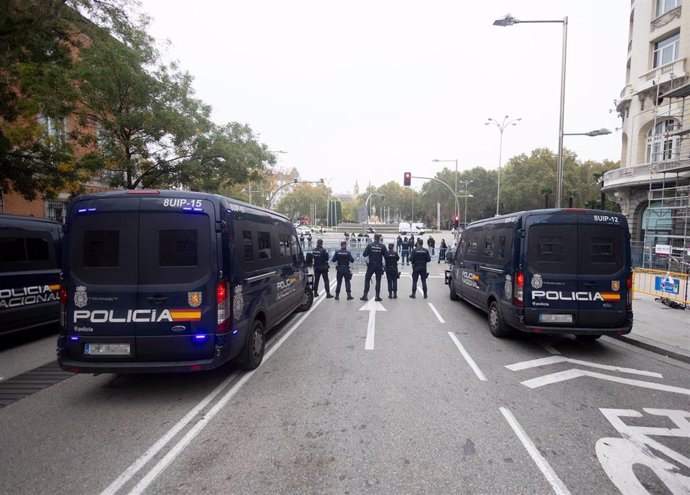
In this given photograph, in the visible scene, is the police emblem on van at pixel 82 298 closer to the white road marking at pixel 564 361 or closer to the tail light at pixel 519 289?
the white road marking at pixel 564 361

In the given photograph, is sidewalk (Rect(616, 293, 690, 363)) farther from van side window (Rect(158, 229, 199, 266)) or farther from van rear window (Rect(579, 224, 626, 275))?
van side window (Rect(158, 229, 199, 266))

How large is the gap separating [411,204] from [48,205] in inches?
3778

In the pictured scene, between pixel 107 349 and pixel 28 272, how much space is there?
394 centimetres

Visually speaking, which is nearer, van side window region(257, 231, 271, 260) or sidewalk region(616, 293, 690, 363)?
van side window region(257, 231, 271, 260)

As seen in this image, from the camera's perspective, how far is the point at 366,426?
3.81 metres

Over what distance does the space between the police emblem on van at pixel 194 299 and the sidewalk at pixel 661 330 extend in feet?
24.5

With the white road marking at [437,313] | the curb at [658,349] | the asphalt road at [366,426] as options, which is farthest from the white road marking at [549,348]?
the white road marking at [437,313]

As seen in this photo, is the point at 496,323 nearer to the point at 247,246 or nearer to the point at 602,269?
the point at 602,269

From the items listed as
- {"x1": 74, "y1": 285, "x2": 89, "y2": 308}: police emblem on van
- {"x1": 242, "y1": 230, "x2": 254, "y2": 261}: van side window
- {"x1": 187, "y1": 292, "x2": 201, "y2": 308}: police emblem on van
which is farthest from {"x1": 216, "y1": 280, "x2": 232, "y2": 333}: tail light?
{"x1": 74, "y1": 285, "x2": 89, "y2": 308}: police emblem on van

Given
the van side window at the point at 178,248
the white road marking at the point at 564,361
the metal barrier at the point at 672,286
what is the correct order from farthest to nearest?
1. the metal barrier at the point at 672,286
2. the white road marking at the point at 564,361
3. the van side window at the point at 178,248

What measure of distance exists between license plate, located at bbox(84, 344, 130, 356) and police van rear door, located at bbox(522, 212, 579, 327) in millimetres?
5895

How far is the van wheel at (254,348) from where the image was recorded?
17.4 feet

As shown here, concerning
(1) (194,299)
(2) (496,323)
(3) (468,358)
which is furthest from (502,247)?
(1) (194,299)

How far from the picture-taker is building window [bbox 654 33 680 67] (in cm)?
2245
